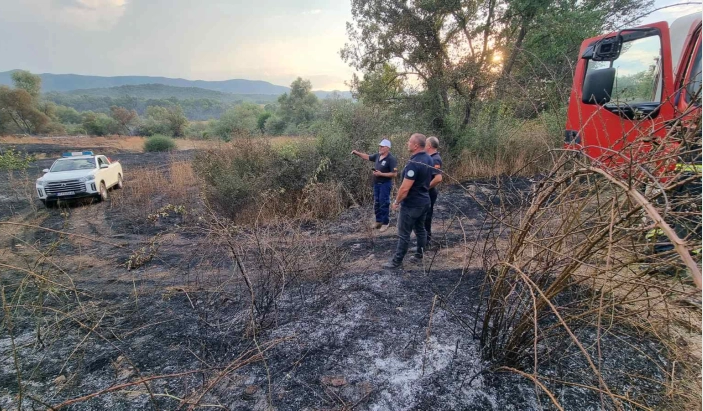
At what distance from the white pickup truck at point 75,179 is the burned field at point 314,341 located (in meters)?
4.82

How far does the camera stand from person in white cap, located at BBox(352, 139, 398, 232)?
17.9 ft

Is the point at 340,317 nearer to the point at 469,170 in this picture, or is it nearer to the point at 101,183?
the point at 469,170

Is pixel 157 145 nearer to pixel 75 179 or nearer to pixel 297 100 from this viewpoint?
pixel 297 100

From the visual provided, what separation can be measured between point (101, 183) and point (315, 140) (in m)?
6.91

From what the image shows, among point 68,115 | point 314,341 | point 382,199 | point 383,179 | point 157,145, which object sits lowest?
point 314,341

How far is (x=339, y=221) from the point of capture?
6688 mm

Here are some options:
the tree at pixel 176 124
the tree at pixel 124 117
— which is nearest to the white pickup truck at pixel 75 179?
the tree at pixel 176 124

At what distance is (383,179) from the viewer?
5.59 meters

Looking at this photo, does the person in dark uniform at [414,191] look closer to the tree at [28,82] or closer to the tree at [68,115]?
the tree at [28,82]

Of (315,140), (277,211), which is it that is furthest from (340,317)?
(315,140)

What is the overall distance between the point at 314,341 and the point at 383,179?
3345mm

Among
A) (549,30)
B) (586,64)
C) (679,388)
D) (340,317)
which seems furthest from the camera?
(549,30)

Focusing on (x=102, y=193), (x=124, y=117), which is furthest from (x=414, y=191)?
(x=124, y=117)

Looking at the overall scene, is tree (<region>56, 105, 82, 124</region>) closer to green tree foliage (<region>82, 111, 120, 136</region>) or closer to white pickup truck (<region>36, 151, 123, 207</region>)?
green tree foliage (<region>82, 111, 120, 136</region>)
